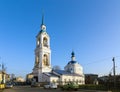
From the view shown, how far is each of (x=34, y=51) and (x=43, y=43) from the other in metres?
5.61

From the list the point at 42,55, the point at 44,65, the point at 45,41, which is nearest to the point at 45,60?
the point at 44,65

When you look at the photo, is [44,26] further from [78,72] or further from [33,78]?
[78,72]

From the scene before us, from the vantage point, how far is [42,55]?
300 ft

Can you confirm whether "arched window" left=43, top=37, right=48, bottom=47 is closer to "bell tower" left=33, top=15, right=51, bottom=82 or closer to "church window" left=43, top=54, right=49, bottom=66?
"bell tower" left=33, top=15, right=51, bottom=82

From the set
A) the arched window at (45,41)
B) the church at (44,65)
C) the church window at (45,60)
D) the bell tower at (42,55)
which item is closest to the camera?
the church at (44,65)

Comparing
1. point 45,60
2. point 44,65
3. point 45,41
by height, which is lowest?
point 44,65

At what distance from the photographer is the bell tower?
91562 millimetres

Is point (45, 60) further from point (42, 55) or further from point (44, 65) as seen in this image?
point (42, 55)

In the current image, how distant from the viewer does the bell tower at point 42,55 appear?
91562mm

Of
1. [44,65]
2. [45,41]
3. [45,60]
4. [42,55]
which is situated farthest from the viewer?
[45,41]

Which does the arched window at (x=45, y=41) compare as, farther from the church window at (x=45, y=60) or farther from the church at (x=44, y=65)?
the church window at (x=45, y=60)

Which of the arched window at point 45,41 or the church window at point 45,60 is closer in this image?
the church window at point 45,60

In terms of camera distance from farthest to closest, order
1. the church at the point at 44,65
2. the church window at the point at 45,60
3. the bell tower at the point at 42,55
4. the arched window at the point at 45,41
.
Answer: the arched window at the point at 45,41 < the church window at the point at 45,60 < the bell tower at the point at 42,55 < the church at the point at 44,65

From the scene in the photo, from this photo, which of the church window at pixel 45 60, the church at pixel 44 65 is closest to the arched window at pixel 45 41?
the church at pixel 44 65
